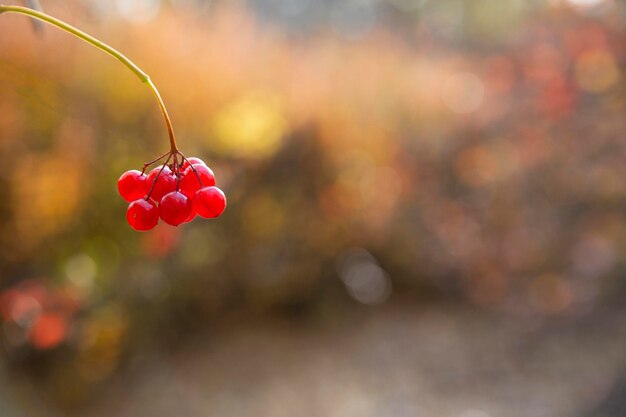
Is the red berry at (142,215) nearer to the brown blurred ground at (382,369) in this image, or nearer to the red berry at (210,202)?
the red berry at (210,202)

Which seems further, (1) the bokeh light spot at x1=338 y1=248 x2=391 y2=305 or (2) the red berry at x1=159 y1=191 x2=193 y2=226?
(1) the bokeh light spot at x1=338 y1=248 x2=391 y2=305

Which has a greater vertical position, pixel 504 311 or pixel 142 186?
pixel 504 311

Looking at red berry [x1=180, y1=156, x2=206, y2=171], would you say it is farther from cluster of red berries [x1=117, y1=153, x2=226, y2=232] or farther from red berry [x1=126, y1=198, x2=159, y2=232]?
red berry [x1=126, y1=198, x2=159, y2=232]

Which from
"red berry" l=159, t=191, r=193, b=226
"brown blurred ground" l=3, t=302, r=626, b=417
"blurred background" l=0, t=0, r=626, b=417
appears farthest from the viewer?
"brown blurred ground" l=3, t=302, r=626, b=417

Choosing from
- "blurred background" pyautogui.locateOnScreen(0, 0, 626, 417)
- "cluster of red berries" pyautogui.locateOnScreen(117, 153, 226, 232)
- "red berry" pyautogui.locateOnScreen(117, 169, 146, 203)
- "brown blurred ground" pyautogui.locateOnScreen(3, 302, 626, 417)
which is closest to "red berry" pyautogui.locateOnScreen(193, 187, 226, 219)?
"cluster of red berries" pyautogui.locateOnScreen(117, 153, 226, 232)

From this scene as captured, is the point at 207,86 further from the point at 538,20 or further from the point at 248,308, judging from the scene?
the point at 538,20

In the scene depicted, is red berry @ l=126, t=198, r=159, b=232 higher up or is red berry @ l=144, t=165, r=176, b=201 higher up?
red berry @ l=144, t=165, r=176, b=201

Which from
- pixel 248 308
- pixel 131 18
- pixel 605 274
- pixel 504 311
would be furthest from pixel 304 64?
pixel 605 274
